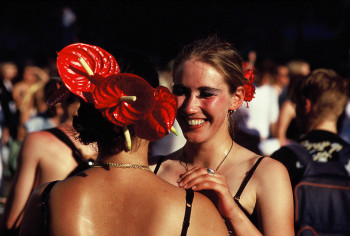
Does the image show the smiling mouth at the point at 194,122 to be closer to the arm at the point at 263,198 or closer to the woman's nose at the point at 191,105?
the woman's nose at the point at 191,105

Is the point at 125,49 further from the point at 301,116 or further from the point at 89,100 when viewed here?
the point at 301,116

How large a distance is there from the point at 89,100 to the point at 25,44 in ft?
72.8

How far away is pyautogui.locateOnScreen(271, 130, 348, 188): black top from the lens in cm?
359

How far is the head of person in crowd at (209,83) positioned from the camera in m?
2.93

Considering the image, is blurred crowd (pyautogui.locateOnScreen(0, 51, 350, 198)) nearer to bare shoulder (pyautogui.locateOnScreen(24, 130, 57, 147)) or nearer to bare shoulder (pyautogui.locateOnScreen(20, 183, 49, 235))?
bare shoulder (pyautogui.locateOnScreen(24, 130, 57, 147))

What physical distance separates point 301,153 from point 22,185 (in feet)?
5.88

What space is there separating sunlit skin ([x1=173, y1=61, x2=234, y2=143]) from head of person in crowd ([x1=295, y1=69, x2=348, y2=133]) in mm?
1261

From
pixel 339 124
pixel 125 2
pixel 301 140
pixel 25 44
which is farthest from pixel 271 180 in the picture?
pixel 25 44

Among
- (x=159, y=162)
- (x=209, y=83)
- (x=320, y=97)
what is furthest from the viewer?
(x=320, y=97)

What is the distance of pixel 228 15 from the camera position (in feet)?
44.7

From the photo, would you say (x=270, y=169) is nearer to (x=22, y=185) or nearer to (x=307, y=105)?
(x=307, y=105)

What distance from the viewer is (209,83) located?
9.62 feet

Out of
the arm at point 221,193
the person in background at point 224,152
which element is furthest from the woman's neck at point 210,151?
the arm at point 221,193

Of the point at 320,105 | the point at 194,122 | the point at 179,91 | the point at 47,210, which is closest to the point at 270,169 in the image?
the point at 194,122
